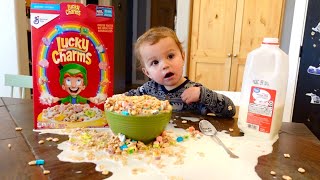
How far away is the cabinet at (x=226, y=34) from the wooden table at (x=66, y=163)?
1.66m

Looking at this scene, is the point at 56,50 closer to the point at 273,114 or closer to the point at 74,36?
the point at 74,36

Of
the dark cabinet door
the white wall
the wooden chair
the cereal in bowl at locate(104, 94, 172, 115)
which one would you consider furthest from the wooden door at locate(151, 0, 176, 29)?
the cereal in bowl at locate(104, 94, 172, 115)

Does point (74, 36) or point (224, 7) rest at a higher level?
point (224, 7)

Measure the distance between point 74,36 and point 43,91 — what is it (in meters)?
0.18

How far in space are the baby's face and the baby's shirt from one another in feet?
0.32

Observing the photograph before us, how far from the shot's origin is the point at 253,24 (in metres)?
2.53

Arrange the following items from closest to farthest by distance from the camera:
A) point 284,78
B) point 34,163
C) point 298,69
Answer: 1. point 34,163
2. point 284,78
3. point 298,69

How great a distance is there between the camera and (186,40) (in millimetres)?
2648

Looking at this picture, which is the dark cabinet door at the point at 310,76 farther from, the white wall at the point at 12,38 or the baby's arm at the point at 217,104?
the white wall at the point at 12,38

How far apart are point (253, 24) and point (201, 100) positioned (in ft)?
5.37

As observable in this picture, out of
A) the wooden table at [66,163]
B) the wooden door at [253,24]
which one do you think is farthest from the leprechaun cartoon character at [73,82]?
the wooden door at [253,24]

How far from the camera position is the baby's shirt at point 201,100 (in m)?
1.12

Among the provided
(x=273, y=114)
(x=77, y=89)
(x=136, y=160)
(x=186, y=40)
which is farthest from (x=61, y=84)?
(x=186, y=40)

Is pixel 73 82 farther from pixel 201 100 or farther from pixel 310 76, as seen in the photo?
pixel 310 76
